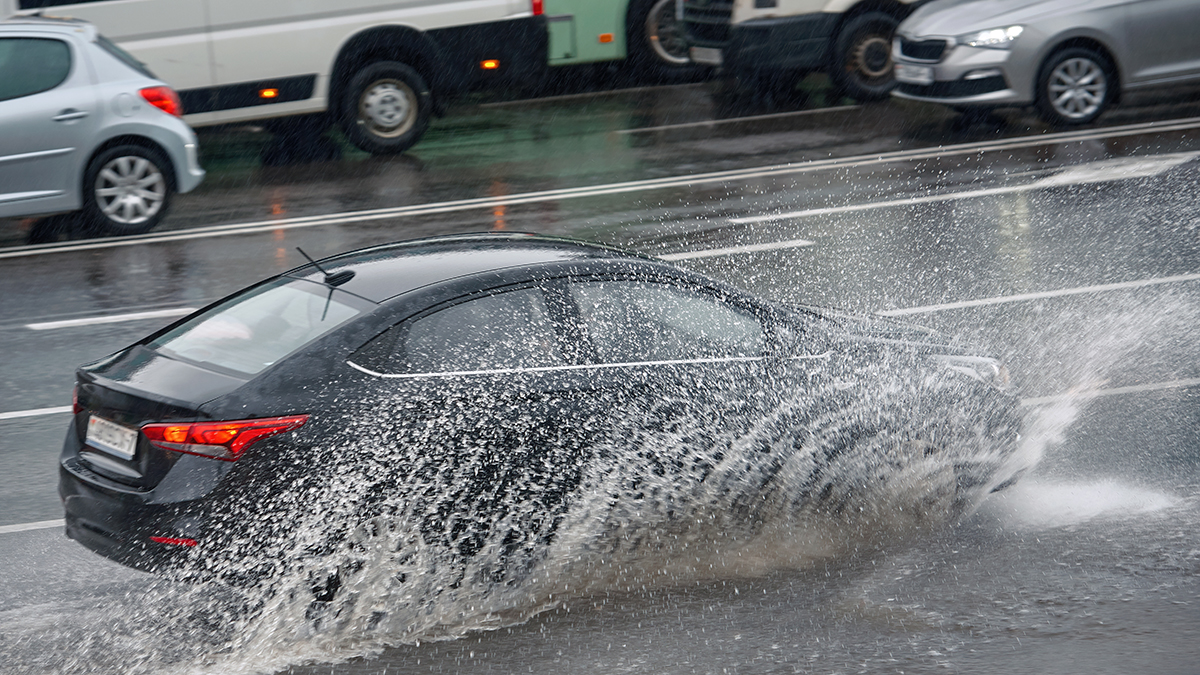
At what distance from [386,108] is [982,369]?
1003 centimetres

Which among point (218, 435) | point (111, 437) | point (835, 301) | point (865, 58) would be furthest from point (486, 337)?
point (865, 58)

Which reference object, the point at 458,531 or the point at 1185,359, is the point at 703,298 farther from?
the point at 1185,359

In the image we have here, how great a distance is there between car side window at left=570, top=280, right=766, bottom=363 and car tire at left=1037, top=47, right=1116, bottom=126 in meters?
9.73

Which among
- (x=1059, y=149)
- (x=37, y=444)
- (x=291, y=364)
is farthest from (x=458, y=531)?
(x=1059, y=149)

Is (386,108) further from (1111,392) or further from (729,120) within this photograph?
(1111,392)

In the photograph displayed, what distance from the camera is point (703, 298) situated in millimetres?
5543

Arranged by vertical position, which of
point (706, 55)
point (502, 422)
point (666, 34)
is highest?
point (666, 34)

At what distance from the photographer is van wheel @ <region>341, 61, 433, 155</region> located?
14617 millimetres

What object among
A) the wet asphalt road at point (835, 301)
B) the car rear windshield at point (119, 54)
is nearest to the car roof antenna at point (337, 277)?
the wet asphalt road at point (835, 301)

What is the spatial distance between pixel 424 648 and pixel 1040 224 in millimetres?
7617

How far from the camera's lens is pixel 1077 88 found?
14.1 m

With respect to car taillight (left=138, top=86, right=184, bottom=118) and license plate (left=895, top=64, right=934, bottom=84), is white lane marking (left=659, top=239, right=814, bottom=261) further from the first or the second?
car taillight (left=138, top=86, right=184, bottom=118)

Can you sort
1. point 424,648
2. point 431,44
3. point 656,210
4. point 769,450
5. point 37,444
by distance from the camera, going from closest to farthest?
1. point 424,648
2. point 769,450
3. point 37,444
4. point 656,210
5. point 431,44

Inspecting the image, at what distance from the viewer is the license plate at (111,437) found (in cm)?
471
